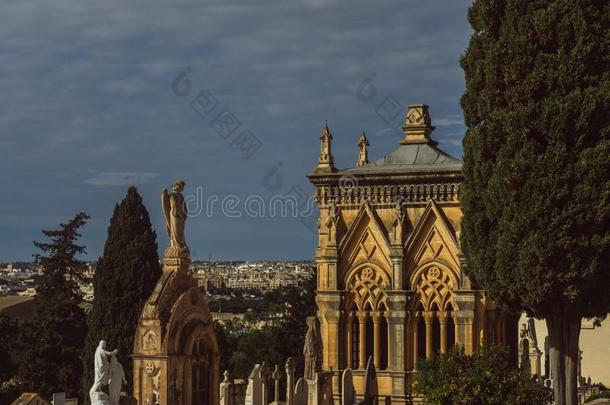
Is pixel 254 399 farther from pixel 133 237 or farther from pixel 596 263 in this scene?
pixel 133 237

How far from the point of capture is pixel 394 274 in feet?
96.2

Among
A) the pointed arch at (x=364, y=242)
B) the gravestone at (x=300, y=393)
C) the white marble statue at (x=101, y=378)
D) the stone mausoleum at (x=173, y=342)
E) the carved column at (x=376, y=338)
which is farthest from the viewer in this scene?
the pointed arch at (x=364, y=242)

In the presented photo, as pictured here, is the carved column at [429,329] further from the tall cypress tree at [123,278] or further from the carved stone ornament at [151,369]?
the tall cypress tree at [123,278]

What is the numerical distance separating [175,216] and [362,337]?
448 inches

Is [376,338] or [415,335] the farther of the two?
[376,338]

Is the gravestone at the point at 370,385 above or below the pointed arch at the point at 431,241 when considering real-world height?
below

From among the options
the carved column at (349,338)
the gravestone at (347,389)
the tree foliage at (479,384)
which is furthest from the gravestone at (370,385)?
the carved column at (349,338)

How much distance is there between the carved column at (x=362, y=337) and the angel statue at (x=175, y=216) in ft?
36.1

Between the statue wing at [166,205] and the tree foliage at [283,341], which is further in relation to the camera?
the tree foliage at [283,341]

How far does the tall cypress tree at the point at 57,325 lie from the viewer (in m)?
42.8

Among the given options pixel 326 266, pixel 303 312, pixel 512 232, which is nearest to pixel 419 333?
pixel 326 266

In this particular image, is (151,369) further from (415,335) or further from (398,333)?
(415,335)

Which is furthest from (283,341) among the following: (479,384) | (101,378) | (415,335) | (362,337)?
(101,378)

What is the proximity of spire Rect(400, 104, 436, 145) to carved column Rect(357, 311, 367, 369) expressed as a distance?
5.36 meters
